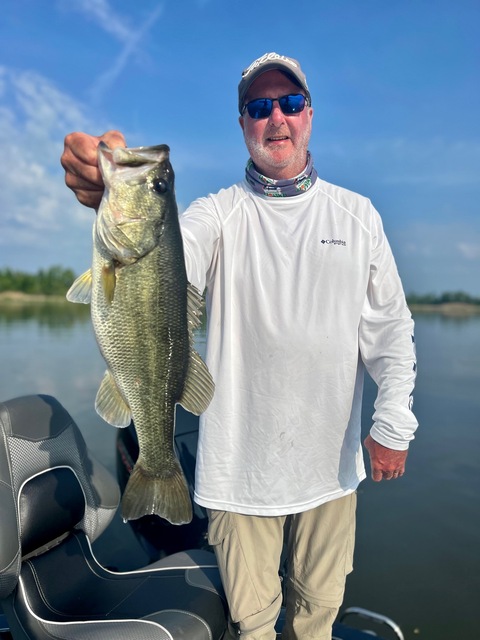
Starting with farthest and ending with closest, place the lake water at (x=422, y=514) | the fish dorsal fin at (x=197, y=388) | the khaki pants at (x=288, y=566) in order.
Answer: the lake water at (x=422, y=514) < the khaki pants at (x=288, y=566) < the fish dorsal fin at (x=197, y=388)

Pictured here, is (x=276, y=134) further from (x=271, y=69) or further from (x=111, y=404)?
(x=111, y=404)

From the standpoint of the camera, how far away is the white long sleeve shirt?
229 centimetres

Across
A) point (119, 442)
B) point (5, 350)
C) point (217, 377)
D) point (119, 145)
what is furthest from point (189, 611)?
point (5, 350)

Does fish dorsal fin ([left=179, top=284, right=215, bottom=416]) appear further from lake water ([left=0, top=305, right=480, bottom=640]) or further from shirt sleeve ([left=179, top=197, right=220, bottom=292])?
lake water ([left=0, top=305, right=480, bottom=640])

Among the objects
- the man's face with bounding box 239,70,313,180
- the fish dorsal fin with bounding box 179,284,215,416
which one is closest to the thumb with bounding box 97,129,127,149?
the fish dorsal fin with bounding box 179,284,215,416

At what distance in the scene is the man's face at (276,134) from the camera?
237 cm

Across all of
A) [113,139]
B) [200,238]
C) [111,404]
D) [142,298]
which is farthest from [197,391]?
[113,139]

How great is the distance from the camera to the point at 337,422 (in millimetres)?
2416

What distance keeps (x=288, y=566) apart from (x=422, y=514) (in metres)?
3.68

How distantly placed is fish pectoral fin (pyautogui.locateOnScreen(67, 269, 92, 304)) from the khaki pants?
125cm

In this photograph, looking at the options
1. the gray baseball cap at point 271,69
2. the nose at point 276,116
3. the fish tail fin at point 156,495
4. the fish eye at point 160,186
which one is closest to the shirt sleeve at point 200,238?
the fish eye at point 160,186

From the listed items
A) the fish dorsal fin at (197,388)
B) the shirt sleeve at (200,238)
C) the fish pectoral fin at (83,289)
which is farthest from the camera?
the shirt sleeve at (200,238)

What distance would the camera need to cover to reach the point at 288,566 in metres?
2.58

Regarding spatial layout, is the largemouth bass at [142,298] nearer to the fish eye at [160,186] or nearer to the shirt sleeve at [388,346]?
the fish eye at [160,186]
